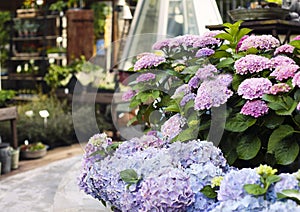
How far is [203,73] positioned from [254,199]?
0.67 m

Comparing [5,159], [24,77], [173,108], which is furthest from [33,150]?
[173,108]

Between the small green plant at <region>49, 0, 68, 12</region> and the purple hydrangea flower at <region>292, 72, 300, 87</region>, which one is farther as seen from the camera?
the small green plant at <region>49, 0, 68, 12</region>

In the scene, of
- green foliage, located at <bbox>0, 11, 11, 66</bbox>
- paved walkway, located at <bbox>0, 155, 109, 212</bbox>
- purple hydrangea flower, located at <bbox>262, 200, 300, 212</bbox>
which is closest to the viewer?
purple hydrangea flower, located at <bbox>262, 200, 300, 212</bbox>

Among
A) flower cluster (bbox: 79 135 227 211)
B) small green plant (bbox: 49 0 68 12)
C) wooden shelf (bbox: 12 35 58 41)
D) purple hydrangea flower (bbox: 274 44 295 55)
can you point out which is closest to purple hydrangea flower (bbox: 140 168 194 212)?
flower cluster (bbox: 79 135 227 211)

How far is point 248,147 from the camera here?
5.05 feet

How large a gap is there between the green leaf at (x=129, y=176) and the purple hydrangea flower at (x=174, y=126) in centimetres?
30

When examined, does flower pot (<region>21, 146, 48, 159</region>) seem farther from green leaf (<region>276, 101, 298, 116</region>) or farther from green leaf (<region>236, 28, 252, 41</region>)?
green leaf (<region>276, 101, 298, 116</region>)

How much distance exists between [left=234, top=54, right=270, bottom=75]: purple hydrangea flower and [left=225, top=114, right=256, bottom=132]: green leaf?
0.49 feet

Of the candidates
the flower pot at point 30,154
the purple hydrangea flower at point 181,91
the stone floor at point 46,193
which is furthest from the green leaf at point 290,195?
the flower pot at point 30,154

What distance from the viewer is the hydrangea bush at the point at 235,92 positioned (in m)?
1.47

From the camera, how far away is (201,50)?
1789 millimetres

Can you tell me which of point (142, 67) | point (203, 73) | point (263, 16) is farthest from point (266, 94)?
point (263, 16)

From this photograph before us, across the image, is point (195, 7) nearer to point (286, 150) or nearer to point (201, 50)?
point (201, 50)

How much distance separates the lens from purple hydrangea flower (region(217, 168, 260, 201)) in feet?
3.71
